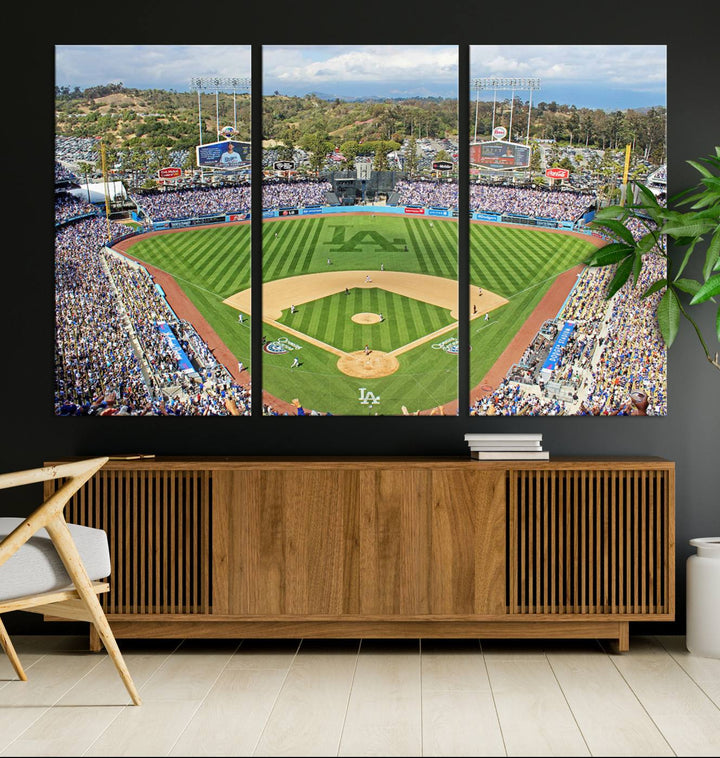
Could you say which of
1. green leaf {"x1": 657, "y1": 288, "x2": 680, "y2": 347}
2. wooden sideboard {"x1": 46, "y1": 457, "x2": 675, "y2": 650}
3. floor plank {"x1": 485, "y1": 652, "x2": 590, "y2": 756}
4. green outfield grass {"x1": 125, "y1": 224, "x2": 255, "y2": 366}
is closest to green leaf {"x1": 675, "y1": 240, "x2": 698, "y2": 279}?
green leaf {"x1": 657, "y1": 288, "x2": 680, "y2": 347}

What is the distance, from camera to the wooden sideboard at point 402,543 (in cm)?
356

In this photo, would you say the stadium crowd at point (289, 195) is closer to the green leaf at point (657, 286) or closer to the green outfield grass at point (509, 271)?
the green outfield grass at point (509, 271)

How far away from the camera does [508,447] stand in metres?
3.62

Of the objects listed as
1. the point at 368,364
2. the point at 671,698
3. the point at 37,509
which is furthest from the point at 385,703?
the point at 368,364

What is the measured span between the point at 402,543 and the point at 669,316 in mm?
1516

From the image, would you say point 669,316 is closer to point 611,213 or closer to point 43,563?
point 611,213

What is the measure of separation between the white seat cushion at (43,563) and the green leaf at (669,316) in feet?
8.05

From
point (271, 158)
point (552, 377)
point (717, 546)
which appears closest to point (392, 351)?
point (552, 377)

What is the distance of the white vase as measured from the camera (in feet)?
11.6

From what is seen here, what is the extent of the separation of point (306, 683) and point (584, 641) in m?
1.27

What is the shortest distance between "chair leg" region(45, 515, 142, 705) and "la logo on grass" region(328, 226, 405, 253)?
176cm

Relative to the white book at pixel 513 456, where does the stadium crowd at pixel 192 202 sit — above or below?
above

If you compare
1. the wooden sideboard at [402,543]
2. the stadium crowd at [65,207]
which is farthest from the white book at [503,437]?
the stadium crowd at [65,207]

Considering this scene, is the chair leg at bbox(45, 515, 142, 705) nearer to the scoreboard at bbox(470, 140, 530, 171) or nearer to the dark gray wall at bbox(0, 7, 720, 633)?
the dark gray wall at bbox(0, 7, 720, 633)
